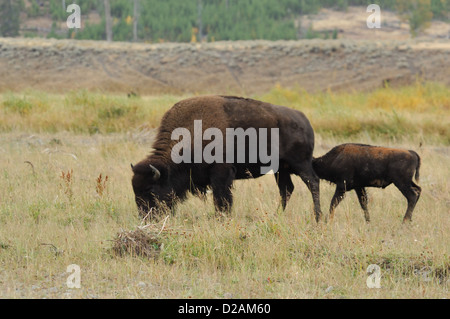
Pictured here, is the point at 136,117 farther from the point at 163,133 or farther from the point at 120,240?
the point at 120,240

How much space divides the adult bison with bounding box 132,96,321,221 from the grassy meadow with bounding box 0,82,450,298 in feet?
1.21

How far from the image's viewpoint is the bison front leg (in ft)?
26.6

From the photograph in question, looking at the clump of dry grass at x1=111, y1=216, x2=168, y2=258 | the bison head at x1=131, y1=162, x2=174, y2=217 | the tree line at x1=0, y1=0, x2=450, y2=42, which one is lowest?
the clump of dry grass at x1=111, y1=216, x2=168, y2=258

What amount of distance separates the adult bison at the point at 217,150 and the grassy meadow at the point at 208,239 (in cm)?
37

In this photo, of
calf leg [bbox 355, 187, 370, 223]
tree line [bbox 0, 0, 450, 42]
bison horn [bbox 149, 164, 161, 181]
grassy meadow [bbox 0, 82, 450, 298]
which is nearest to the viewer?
grassy meadow [bbox 0, 82, 450, 298]

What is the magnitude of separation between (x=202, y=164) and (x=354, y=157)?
2010 millimetres

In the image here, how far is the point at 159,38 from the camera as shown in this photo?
56.2 m

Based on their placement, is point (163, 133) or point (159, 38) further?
point (159, 38)

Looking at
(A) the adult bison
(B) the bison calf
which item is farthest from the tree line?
(B) the bison calf

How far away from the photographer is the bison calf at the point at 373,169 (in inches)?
318

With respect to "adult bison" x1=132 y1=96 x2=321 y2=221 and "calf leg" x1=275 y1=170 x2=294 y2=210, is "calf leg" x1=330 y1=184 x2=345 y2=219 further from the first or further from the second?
"calf leg" x1=275 y1=170 x2=294 y2=210

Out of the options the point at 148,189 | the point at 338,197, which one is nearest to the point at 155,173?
the point at 148,189

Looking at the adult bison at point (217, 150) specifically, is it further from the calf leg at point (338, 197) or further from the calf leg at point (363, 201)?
the calf leg at point (363, 201)
